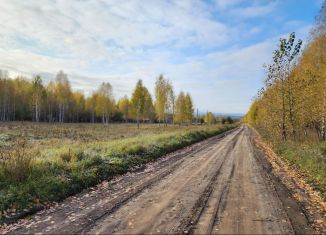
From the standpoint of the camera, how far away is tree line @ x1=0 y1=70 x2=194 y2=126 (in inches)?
2822

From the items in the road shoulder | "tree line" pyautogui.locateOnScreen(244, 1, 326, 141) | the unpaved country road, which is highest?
"tree line" pyautogui.locateOnScreen(244, 1, 326, 141)

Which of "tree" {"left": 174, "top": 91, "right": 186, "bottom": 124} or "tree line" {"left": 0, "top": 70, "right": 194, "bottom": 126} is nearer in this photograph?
"tree line" {"left": 0, "top": 70, "right": 194, "bottom": 126}

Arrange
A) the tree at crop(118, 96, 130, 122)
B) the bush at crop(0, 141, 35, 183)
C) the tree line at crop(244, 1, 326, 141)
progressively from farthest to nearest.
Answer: the tree at crop(118, 96, 130, 122) → the tree line at crop(244, 1, 326, 141) → the bush at crop(0, 141, 35, 183)

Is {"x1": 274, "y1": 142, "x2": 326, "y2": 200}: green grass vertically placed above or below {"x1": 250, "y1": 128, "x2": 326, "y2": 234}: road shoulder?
above

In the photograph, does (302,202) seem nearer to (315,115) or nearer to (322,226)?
(322,226)

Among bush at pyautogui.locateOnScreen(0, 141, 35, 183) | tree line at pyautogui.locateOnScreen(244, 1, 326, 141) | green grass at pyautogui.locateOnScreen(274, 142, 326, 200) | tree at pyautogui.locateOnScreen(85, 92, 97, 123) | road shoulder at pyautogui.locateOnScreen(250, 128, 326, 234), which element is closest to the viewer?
road shoulder at pyautogui.locateOnScreen(250, 128, 326, 234)

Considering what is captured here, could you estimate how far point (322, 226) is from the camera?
7.09 m

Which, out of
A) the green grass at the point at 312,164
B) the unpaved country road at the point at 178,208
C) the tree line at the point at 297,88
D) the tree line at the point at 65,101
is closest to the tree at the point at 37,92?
the tree line at the point at 65,101

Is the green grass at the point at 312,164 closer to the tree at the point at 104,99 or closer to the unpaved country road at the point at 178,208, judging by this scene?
the unpaved country road at the point at 178,208

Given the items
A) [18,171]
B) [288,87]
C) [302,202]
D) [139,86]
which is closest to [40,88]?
[139,86]

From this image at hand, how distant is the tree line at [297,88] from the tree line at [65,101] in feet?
139

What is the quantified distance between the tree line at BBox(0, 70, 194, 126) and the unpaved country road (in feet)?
182

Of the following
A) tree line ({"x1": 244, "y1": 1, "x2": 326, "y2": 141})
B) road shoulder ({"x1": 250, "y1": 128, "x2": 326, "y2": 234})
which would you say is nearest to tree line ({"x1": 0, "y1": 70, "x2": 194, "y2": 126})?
tree line ({"x1": 244, "y1": 1, "x2": 326, "y2": 141})

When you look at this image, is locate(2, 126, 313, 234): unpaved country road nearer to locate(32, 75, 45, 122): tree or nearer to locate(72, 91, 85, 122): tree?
locate(32, 75, 45, 122): tree
